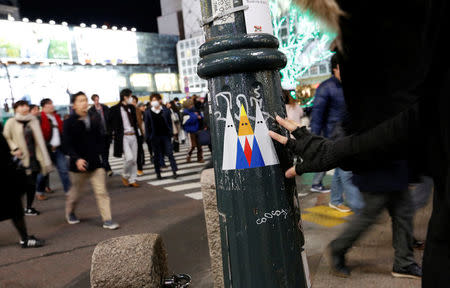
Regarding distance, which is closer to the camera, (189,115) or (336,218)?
(336,218)

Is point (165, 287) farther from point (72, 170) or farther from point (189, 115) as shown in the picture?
point (189, 115)

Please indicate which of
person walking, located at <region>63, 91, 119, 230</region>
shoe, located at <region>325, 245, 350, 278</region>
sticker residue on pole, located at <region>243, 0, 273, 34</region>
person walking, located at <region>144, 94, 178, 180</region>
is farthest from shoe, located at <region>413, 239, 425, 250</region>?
person walking, located at <region>144, 94, 178, 180</region>

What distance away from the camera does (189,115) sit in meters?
11.8

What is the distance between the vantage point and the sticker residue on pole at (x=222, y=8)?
1.86 meters

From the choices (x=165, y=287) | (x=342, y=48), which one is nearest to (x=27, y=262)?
(x=165, y=287)

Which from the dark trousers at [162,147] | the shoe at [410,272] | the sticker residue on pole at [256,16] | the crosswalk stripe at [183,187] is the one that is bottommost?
the crosswalk stripe at [183,187]

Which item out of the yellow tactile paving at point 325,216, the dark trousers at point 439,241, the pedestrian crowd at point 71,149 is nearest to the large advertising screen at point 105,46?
the pedestrian crowd at point 71,149

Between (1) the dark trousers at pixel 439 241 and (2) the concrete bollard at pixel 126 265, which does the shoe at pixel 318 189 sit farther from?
(1) the dark trousers at pixel 439 241

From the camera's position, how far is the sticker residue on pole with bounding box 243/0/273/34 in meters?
1.87

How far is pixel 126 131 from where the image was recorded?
28.9ft

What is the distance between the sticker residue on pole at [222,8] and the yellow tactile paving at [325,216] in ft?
11.7

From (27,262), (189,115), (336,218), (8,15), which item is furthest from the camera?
(8,15)

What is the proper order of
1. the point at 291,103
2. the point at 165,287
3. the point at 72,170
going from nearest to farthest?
the point at 165,287
the point at 72,170
the point at 291,103

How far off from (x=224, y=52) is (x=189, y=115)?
1002 cm
